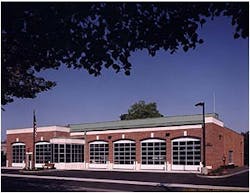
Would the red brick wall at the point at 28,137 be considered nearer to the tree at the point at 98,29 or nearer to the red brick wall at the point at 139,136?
the red brick wall at the point at 139,136

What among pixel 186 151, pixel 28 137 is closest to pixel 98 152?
pixel 28 137

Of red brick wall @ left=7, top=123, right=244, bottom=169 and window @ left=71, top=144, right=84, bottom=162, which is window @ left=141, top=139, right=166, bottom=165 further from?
window @ left=71, top=144, right=84, bottom=162

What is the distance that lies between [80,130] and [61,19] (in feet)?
135

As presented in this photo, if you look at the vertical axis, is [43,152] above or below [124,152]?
below

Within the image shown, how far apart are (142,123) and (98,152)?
24.3 ft

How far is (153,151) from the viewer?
43125 millimetres

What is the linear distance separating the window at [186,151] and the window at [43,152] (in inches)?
666

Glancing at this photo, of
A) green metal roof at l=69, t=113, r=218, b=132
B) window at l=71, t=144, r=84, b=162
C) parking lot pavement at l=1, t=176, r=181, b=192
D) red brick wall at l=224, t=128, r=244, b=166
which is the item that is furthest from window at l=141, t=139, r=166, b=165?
parking lot pavement at l=1, t=176, r=181, b=192

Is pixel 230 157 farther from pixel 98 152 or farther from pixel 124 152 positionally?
pixel 98 152

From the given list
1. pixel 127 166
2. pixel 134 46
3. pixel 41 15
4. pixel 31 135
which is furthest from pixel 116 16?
pixel 31 135

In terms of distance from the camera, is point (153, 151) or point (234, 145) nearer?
point (153, 151)

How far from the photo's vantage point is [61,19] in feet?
33.8

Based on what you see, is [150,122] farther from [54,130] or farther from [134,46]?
[134,46]

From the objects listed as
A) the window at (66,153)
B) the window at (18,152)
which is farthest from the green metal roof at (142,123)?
the window at (18,152)
